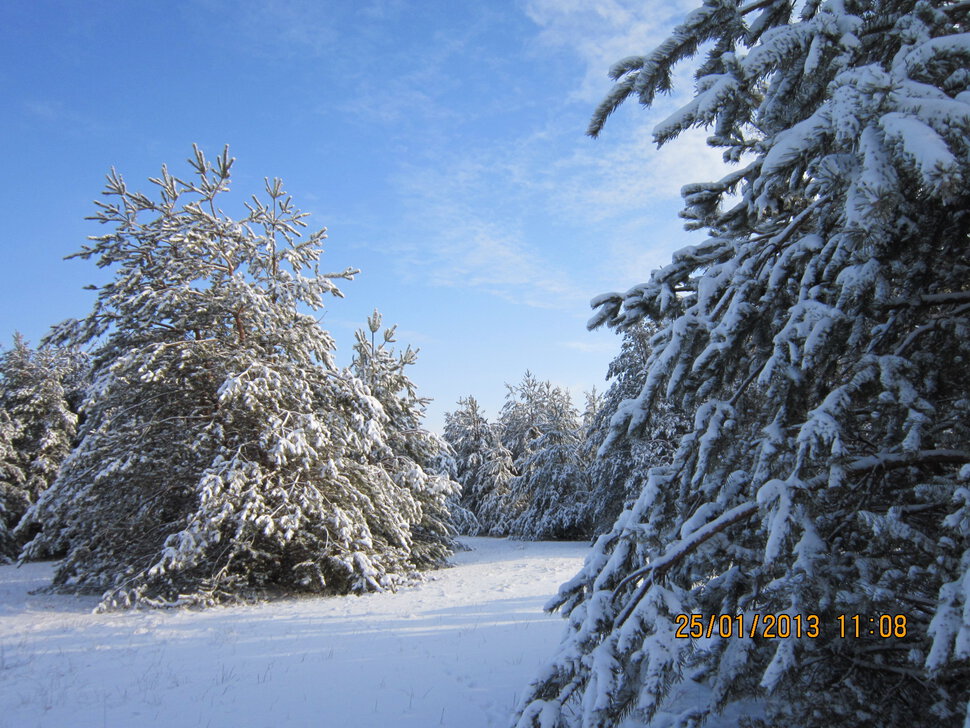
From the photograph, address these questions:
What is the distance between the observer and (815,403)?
287cm

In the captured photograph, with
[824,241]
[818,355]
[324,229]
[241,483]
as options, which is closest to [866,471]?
[818,355]

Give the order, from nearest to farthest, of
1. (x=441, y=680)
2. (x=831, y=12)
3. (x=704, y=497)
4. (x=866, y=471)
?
(x=831, y=12)
(x=866, y=471)
(x=704, y=497)
(x=441, y=680)

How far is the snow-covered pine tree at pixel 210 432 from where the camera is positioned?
998 cm

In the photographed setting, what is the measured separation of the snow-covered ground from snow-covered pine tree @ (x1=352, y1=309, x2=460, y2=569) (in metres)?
3.69

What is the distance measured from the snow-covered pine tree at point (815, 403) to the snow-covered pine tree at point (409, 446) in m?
10.7

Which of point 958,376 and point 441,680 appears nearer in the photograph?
point 958,376

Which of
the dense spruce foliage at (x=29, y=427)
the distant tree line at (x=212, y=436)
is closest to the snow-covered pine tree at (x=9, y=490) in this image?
the dense spruce foliage at (x=29, y=427)

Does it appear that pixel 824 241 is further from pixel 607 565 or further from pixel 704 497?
pixel 607 565

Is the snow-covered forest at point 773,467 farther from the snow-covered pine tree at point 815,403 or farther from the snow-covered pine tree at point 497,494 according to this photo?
the snow-covered pine tree at point 497,494

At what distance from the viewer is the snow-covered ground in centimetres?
486

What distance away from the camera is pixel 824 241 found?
2.75m

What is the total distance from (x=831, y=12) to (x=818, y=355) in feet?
4.77

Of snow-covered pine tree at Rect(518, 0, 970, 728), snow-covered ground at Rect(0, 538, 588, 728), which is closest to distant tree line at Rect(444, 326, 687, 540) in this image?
snow-covered ground at Rect(0, 538, 588, 728)

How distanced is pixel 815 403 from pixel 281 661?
6.19 m
